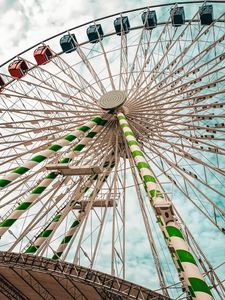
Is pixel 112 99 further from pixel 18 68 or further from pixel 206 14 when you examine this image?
pixel 206 14

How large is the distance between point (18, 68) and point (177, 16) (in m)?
10.7

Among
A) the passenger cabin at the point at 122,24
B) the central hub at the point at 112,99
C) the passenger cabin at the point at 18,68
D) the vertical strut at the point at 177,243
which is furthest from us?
the passenger cabin at the point at 122,24

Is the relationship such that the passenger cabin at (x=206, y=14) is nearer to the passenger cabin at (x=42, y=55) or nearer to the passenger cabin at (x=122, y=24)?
the passenger cabin at (x=122, y=24)

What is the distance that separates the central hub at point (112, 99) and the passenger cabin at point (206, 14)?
23.9 feet

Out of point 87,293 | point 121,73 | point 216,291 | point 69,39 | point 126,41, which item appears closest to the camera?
point 87,293

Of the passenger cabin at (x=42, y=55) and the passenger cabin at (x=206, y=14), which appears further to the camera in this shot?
the passenger cabin at (x=42, y=55)

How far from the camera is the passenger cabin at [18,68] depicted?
969 inches

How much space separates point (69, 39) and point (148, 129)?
10.2 m

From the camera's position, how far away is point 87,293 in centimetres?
1289

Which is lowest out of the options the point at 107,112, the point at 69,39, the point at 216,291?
the point at 216,291

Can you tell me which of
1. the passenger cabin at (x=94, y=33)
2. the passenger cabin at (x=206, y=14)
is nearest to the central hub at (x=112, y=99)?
the passenger cabin at (x=94, y=33)

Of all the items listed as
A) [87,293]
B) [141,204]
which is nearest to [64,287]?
[87,293]

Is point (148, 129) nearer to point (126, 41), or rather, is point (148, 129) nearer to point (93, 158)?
point (93, 158)

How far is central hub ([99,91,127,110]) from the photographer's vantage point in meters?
19.9
